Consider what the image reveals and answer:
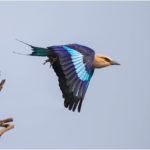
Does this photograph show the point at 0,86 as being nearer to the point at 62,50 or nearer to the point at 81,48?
the point at 62,50

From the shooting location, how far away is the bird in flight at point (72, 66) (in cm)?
844

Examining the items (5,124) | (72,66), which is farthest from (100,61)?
(5,124)

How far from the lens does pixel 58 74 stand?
29.9ft

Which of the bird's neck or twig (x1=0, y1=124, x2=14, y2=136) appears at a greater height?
the bird's neck

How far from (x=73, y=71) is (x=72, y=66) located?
0.12 metres

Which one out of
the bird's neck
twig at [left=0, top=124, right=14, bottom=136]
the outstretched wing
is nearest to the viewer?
twig at [left=0, top=124, right=14, bottom=136]

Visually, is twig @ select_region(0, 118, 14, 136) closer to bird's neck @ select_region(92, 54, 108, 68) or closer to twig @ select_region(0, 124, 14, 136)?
twig @ select_region(0, 124, 14, 136)

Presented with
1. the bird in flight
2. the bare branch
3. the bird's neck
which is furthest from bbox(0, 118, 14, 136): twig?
the bird's neck

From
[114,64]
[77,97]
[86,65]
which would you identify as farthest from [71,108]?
[114,64]

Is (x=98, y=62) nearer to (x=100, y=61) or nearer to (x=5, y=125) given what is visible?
(x=100, y=61)

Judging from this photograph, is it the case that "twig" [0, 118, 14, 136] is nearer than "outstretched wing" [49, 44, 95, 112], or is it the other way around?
"twig" [0, 118, 14, 136]

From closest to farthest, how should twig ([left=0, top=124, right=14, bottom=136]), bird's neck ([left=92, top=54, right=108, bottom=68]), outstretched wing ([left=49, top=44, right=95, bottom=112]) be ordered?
twig ([left=0, top=124, right=14, bottom=136])
outstretched wing ([left=49, top=44, right=95, bottom=112])
bird's neck ([left=92, top=54, right=108, bottom=68])

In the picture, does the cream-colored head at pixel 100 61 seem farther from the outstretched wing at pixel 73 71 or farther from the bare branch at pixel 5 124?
the bare branch at pixel 5 124

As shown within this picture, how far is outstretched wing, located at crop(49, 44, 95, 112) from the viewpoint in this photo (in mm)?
8422
